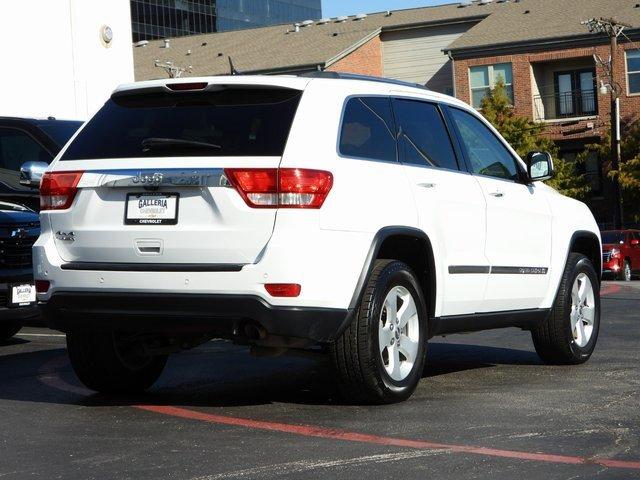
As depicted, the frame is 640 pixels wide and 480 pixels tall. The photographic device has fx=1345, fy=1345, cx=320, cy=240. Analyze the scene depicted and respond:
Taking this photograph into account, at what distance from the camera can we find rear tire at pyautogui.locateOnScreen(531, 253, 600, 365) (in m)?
9.49

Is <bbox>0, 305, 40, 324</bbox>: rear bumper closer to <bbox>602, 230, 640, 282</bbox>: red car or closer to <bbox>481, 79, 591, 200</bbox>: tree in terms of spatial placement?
<bbox>602, 230, 640, 282</bbox>: red car

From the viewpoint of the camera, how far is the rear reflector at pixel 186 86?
739cm

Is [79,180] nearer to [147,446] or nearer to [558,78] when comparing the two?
[147,446]

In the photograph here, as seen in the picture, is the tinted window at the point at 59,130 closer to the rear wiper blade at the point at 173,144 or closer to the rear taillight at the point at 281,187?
the rear wiper blade at the point at 173,144

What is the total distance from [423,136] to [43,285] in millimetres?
2469

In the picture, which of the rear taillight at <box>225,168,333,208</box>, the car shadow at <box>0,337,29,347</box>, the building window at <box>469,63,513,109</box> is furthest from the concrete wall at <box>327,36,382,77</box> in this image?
the rear taillight at <box>225,168,333,208</box>

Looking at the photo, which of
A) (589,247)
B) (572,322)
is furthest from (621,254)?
(572,322)

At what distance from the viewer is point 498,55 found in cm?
5759

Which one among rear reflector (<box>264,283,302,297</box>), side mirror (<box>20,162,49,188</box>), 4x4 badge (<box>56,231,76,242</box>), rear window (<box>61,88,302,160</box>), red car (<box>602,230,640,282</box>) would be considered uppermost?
rear window (<box>61,88,302,160</box>)

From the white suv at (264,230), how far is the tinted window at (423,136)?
0.01 meters

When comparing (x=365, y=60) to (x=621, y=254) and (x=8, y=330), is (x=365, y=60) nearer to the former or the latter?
(x=621, y=254)

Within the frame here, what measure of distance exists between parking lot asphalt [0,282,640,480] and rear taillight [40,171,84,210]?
1.15m

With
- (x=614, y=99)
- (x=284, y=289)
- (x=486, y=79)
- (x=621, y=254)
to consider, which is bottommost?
(x=621, y=254)

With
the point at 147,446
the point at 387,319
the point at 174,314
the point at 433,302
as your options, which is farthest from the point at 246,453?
the point at 433,302
